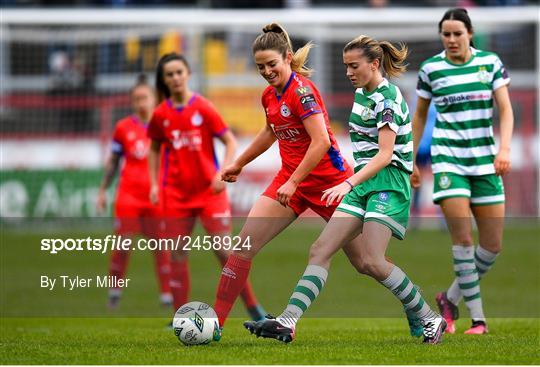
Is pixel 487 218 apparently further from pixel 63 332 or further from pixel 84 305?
pixel 84 305

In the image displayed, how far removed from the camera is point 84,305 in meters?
11.2

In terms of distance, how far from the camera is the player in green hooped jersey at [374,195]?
6762 mm

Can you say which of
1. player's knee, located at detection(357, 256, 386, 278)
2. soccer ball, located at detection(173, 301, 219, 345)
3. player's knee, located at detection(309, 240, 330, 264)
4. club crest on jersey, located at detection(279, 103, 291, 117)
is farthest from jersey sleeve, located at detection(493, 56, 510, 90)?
soccer ball, located at detection(173, 301, 219, 345)

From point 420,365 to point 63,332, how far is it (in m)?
3.68

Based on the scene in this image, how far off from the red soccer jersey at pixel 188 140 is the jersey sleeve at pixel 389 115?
254 centimetres

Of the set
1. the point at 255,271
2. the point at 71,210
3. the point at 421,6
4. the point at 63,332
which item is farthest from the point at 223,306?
the point at 421,6

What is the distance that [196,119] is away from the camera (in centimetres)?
909

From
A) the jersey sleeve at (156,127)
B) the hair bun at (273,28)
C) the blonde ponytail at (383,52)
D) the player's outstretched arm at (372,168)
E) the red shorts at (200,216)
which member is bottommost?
the red shorts at (200,216)

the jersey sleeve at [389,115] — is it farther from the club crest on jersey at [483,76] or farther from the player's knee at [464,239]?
the player's knee at [464,239]

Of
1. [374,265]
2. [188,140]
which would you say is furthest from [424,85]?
[188,140]

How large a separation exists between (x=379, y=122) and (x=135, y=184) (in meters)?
4.89

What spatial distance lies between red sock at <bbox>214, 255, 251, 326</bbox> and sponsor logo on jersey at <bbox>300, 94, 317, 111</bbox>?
44.6 inches

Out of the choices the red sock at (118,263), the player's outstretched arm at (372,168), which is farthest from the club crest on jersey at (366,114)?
the red sock at (118,263)

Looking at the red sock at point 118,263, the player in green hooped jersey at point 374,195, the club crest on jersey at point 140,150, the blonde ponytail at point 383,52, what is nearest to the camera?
the player in green hooped jersey at point 374,195
